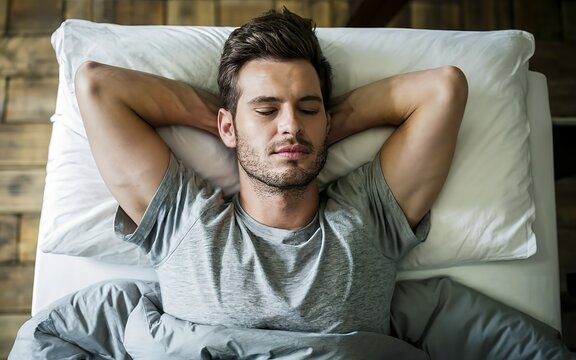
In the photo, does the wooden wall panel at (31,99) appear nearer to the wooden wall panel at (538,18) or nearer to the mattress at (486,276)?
the mattress at (486,276)

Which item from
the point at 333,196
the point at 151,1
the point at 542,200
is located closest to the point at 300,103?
the point at 333,196

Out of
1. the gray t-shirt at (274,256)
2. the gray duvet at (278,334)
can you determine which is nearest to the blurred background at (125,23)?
the gray duvet at (278,334)

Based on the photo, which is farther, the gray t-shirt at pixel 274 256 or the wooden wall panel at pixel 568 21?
the wooden wall panel at pixel 568 21

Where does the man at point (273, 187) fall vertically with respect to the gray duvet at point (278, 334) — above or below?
above

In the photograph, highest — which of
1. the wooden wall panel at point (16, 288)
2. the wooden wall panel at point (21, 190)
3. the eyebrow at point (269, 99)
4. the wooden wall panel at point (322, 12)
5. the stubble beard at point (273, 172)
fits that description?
the wooden wall panel at point (322, 12)

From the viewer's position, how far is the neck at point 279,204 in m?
1.11

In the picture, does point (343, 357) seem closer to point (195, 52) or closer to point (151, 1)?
point (195, 52)

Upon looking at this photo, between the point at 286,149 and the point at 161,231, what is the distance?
0.30m

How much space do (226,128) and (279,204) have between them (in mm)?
190

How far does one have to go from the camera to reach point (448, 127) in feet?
3.67

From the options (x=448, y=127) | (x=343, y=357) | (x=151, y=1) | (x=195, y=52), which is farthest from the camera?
(x=151, y=1)

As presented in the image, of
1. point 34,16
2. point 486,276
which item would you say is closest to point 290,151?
point 486,276

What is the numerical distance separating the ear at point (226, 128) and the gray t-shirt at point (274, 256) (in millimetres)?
99

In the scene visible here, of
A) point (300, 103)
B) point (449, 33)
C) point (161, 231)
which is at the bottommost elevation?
point (161, 231)
